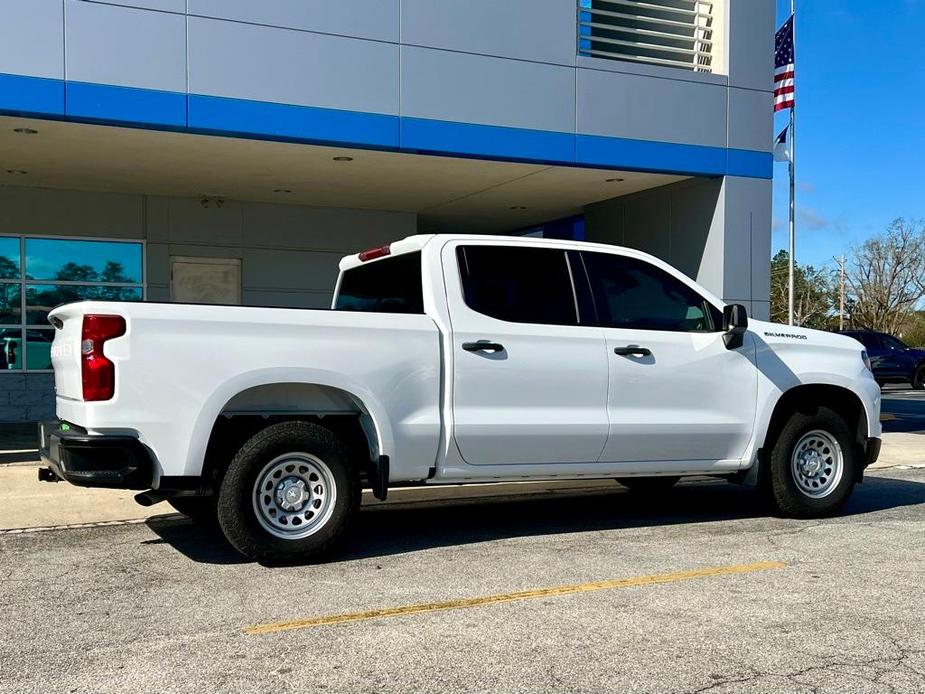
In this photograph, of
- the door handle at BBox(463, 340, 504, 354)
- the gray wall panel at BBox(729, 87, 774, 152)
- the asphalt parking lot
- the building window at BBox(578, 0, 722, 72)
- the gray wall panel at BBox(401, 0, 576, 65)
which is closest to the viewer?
the asphalt parking lot

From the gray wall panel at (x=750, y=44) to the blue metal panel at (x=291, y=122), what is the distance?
513cm

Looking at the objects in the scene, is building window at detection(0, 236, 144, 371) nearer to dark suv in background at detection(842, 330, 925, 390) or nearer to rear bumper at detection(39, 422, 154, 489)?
rear bumper at detection(39, 422, 154, 489)

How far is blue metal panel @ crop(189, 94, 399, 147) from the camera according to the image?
10719 mm

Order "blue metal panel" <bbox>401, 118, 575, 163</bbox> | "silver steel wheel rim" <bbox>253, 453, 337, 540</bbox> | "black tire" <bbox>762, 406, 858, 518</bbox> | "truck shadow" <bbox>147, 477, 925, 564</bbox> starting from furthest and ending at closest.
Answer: "blue metal panel" <bbox>401, 118, 575, 163</bbox> → "black tire" <bbox>762, 406, 858, 518</bbox> → "truck shadow" <bbox>147, 477, 925, 564</bbox> → "silver steel wheel rim" <bbox>253, 453, 337, 540</bbox>

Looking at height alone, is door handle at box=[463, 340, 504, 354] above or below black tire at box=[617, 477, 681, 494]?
above

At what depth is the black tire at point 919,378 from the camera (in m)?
28.0

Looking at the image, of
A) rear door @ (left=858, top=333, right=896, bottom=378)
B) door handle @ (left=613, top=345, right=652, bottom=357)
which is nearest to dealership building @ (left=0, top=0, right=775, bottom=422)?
door handle @ (left=613, top=345, right=652, bottom=357)

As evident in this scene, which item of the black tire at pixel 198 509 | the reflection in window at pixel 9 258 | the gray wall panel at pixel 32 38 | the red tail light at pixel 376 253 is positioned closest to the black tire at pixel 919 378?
the reflection in window at pixel 9 258

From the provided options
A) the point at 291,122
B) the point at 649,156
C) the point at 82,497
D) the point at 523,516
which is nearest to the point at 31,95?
the point at 291,122

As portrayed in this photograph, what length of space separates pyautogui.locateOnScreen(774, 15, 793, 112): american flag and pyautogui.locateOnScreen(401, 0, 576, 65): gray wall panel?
282 inches

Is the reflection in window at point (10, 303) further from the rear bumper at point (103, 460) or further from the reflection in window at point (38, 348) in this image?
the rear bumper at point (103, 460)

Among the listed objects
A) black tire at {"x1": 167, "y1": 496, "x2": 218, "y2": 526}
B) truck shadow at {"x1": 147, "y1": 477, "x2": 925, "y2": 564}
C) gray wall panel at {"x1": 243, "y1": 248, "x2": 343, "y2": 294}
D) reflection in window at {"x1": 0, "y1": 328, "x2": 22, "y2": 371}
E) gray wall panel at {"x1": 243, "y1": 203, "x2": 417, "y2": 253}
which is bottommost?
truck shadow at {"x1": 147, "y1": 477, "x2": 925, "y2": 564}

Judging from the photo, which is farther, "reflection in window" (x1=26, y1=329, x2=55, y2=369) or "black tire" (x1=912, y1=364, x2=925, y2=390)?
"black tire" (x1=912, y1=364, x2=925, y2=390)

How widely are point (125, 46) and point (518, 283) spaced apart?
19.7 feet
